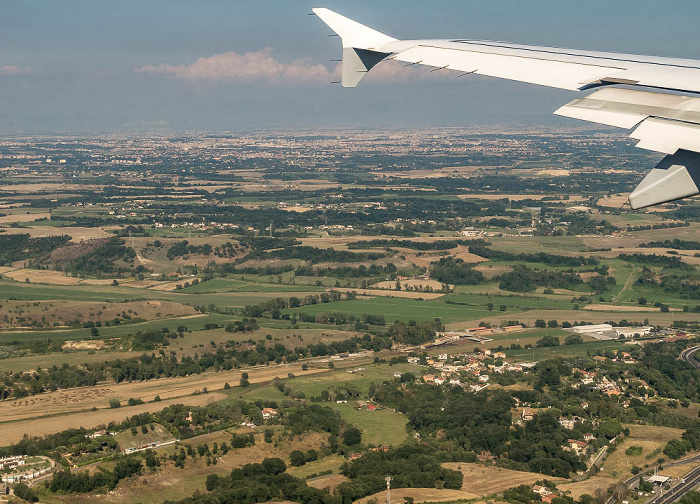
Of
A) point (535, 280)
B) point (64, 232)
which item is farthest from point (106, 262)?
point (535, 280)

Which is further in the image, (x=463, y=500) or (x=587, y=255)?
(x=587, y=255)

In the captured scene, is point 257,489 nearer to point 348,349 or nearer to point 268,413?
point 268,413

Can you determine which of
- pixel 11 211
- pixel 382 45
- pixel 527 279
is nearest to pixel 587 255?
pixel 527 279

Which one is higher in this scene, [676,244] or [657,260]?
[676,244]

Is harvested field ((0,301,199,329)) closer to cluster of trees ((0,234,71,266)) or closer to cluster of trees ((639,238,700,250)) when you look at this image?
cluster of trees ((0,234,71,266))

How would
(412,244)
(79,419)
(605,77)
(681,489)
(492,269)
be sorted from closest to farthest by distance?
(605,77)
(681,489)
(79,419)
(492,269)
(412,244)

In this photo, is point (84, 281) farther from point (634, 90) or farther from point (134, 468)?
point (634, 90)
